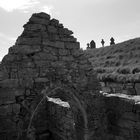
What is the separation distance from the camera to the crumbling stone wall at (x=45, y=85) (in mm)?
5383

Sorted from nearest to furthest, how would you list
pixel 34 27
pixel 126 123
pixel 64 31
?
pixel 34 27 → pixel 126 123 → pixel 64 31

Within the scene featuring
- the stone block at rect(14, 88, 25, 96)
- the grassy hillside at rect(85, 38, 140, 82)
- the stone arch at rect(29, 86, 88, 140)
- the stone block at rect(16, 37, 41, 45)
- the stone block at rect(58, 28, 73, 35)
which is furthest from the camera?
the grassy hillside at rect(85, 38, 140, 82)

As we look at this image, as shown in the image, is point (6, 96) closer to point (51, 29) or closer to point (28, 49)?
point (28, 49)

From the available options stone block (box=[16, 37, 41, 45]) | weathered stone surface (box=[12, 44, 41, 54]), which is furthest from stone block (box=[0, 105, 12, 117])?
stone block (box=[16, 37, 41, 45])

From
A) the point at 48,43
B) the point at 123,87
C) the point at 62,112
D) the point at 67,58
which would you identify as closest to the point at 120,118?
the point at 62,112

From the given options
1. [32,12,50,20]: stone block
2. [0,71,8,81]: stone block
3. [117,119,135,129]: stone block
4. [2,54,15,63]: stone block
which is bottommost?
[117,119,135,129]: stone block

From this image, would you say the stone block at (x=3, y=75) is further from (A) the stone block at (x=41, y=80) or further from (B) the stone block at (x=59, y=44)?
(B) the stone block at (x=59, y=44)

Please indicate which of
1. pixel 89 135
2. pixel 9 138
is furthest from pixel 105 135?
pixel 9 138

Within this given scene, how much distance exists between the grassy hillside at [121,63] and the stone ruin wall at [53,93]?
5532mm

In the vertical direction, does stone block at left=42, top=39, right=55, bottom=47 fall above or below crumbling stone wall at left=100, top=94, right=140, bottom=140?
above

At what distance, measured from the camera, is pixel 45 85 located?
5.98m

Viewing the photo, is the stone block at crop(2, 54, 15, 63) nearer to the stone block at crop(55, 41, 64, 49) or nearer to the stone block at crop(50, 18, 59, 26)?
the stone block at crop(55, 41, 64, 49)

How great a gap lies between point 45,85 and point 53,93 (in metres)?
0.66

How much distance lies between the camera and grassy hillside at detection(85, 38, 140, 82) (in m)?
12.8
